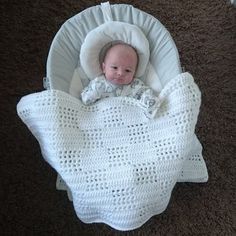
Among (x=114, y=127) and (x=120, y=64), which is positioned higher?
(x=120, y=64)

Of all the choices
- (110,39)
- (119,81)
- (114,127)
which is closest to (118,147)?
(114,127)

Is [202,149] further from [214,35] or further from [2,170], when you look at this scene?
→ [2,170]

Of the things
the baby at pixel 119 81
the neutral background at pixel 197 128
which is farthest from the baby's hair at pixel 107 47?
the neutral background at pixel 197 128

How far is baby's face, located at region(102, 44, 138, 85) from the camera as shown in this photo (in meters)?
1.26

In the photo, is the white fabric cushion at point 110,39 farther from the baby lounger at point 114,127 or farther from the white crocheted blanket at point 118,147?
the white crocheted blanket at point 118,147

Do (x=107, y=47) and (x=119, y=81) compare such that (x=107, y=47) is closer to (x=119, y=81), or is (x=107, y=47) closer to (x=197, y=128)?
(x=119, y=81)

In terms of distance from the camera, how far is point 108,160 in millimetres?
1188

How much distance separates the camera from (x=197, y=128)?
4.88 ft

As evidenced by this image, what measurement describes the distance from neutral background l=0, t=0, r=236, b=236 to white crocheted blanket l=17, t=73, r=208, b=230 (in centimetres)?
15

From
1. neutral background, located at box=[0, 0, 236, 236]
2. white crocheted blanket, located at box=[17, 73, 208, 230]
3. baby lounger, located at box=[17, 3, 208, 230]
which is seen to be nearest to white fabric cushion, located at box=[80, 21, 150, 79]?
baby lounger, located at box=[17, 3, 208, 230]

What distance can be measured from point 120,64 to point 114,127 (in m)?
0.18

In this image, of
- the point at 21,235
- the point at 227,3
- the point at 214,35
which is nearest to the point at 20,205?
the point at 21,235

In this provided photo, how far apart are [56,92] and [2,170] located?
35 centimetres

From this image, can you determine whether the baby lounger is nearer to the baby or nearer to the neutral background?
the baby
